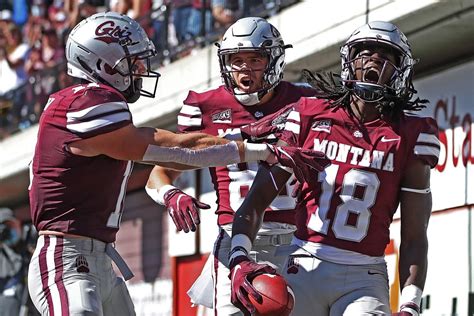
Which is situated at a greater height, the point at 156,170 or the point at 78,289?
the point at 156,170

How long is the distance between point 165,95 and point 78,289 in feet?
26.2

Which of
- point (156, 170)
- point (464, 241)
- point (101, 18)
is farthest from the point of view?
point (464, 241)

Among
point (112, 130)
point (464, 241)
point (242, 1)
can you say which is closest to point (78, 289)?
point (112, 130)

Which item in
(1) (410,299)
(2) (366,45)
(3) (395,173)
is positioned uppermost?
(2) (366,45)

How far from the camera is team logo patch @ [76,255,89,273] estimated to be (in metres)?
6.03

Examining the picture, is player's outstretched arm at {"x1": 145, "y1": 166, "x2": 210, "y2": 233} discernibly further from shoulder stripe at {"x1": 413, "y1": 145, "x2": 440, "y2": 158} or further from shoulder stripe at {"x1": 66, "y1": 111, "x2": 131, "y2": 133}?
shoulder stripe at {"x1": 413, "y1": 145, "x2": 440, "y2": 158}

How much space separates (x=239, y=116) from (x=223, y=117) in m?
0.09

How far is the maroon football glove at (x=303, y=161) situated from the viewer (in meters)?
5.54

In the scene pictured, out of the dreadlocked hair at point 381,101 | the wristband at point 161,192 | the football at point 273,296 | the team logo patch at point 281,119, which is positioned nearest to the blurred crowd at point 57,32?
the wristband at point 161,192

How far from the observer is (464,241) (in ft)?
33.2

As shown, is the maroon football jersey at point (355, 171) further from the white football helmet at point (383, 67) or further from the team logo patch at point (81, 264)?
the team logo patch at point (81, 264)

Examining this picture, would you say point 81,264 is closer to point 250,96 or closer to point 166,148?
point 166,148

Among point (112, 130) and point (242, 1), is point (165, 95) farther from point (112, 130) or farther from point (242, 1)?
→ point (112, 130)

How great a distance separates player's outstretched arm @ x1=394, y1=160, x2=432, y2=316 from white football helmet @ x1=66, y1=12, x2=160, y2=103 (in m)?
1.48
